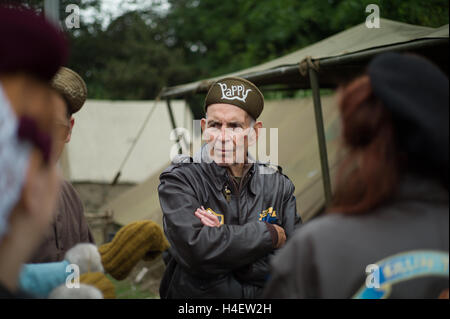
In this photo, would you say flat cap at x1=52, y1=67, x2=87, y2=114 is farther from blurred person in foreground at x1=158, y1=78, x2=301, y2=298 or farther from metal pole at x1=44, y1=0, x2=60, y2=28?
metal pole at x1=44, y1=0, x2=60, y2=28

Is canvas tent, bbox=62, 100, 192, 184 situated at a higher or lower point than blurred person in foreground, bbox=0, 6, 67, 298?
higher

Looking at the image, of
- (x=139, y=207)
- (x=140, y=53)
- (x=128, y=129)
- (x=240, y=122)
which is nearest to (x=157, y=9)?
(x=140, y=53)

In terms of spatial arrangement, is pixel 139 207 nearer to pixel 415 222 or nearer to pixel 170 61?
pixel 415 222

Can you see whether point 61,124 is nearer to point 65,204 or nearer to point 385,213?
point 65,204

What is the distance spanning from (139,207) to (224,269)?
4.27 metres

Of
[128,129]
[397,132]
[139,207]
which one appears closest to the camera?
[397,132]

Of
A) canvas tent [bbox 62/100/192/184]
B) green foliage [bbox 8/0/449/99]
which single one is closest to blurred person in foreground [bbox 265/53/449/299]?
canvas tent [bbox 62/100/192/184]

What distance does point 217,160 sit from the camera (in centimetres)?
218

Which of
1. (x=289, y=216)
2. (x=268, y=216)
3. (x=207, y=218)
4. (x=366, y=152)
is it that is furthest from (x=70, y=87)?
(x=366, y=152)

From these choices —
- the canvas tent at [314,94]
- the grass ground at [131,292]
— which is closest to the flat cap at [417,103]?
the canvas tent at [314,94]

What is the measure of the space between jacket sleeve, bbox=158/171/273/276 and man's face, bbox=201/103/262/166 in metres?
0.35

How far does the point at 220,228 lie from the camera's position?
6.24 ft

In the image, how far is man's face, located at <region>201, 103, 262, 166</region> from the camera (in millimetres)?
2186

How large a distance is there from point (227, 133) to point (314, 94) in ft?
4.54
